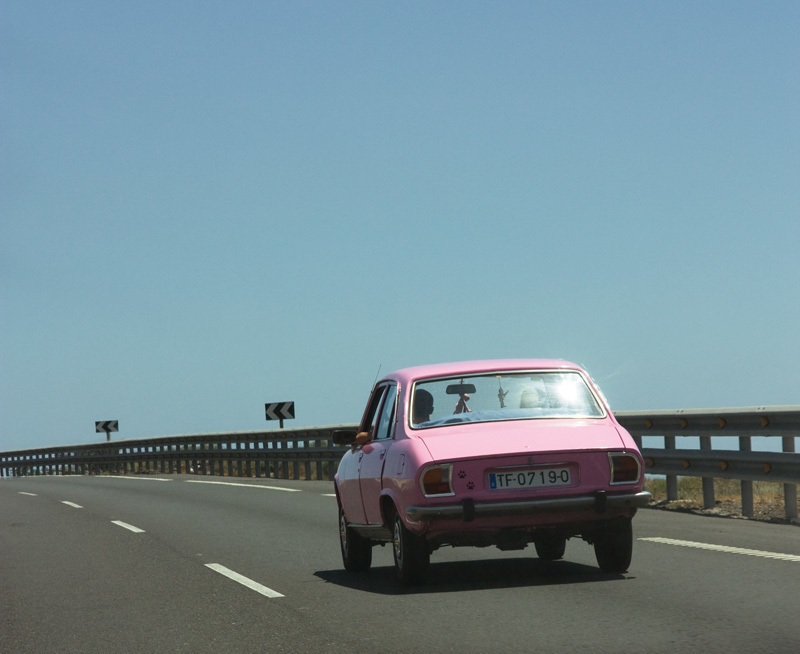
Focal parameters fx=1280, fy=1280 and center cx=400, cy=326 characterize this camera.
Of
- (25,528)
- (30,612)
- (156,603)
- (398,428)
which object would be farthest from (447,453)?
(25,528)

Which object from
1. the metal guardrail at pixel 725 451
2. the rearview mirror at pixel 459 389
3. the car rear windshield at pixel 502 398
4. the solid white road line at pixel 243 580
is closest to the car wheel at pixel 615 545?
the car rear windshield at pixel 502 398

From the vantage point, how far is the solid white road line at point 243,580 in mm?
9023

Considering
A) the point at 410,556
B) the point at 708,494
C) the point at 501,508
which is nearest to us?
the point at 501,508

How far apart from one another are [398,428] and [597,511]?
1.55 meters

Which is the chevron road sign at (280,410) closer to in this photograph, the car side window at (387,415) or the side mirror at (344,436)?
the side mirror at (344,436)

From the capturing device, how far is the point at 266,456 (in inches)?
1265

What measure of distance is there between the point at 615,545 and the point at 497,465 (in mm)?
1317

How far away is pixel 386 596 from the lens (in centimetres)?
859

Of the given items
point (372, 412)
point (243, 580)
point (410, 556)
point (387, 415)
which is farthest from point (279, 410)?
point (410, 556)

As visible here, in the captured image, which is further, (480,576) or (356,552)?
(356,552)

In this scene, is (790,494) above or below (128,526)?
above

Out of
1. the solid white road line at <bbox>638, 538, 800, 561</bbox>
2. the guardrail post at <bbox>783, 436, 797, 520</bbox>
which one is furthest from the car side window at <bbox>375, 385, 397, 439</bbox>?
the guardrail post at <bbox>783, 436, 797, 520</bbox>

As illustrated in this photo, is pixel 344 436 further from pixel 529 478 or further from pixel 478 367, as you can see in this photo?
pixel 529 478

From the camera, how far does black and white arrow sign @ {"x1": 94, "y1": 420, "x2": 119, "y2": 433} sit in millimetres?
52562
